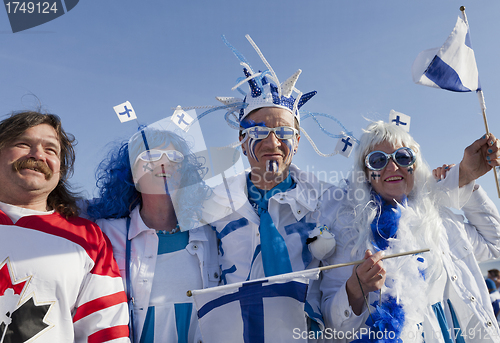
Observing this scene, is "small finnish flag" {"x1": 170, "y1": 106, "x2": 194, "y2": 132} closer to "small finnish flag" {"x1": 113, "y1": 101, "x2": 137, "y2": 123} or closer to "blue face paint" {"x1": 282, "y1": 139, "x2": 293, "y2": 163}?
"small finnish flag" {"x1": 113, "y1": 101, "x2": 137, "y2": 123}

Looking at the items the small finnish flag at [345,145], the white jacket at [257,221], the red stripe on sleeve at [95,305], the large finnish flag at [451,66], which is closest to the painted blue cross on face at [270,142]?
the white jacket at [257,221]

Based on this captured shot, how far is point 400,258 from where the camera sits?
2543 mm

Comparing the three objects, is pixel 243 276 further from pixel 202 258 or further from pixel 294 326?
pixel 294 326

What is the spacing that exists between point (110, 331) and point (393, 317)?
1.66 metres

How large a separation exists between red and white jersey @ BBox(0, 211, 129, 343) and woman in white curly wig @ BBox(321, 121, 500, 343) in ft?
4.54

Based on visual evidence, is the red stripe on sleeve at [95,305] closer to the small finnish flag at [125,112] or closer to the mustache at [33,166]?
the mustache at [33,166]

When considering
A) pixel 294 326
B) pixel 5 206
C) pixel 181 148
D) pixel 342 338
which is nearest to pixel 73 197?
pixel 5 206

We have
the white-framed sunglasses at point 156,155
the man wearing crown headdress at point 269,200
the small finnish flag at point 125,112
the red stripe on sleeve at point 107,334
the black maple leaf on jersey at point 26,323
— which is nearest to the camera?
the black maple leaf on jersey at point 26,323

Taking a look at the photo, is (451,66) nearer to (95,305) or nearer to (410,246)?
(410,246)

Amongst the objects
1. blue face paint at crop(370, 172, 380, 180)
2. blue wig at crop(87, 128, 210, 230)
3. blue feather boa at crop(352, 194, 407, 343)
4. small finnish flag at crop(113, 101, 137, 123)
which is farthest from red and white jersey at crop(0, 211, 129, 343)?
blue face paint at crop(370, 172, 380, 180)

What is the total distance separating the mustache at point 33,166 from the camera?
85.1 inches

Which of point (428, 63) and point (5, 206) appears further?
point (428, 63)

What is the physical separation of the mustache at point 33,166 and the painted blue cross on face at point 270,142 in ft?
4.66

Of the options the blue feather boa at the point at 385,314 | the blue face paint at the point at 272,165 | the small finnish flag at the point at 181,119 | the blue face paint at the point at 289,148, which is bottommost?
the blue feather boa at the point at 385,314
